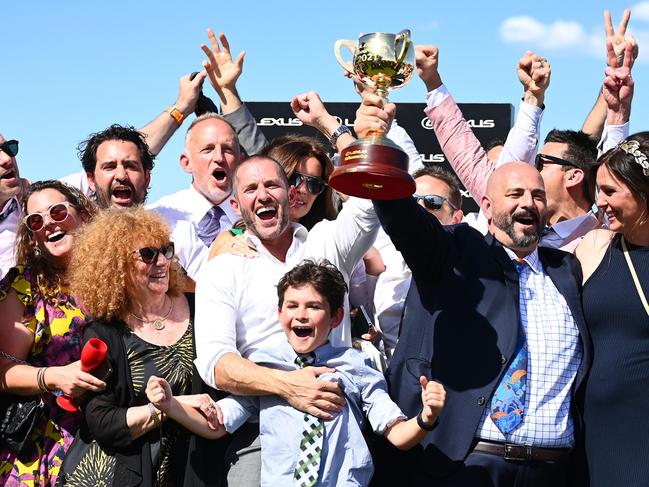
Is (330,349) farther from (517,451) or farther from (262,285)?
(517,451)

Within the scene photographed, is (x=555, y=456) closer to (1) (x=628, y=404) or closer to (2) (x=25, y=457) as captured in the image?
(1) (x=628, y=404)

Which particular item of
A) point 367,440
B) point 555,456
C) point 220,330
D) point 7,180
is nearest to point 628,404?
point 555,456

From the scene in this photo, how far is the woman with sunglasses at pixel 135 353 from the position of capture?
4.73 m

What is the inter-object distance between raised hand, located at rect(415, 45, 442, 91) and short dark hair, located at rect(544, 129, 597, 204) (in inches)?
36.2

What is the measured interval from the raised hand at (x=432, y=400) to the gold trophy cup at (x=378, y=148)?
81 centimetres

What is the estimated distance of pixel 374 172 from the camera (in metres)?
4.26

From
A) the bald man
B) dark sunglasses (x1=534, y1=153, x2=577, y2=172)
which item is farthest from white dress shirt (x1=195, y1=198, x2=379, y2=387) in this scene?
dark sunglasses (x1=534, y1=153, x2=577, y2=172)

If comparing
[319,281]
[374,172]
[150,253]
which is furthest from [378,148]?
[150,253]

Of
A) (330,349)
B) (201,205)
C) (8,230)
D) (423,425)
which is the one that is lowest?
(423,425)

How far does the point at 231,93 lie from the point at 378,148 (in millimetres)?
2847

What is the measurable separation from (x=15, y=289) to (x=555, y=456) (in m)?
2.71

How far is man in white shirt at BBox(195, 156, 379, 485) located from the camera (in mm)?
4594

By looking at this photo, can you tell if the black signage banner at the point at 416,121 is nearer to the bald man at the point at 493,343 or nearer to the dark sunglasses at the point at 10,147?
the dark sunglasses at the point at 10,147

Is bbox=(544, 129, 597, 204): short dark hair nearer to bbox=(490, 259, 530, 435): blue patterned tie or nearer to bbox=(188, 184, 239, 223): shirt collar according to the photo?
bbox=(490, 259, 530, 435): blue patterned tie
